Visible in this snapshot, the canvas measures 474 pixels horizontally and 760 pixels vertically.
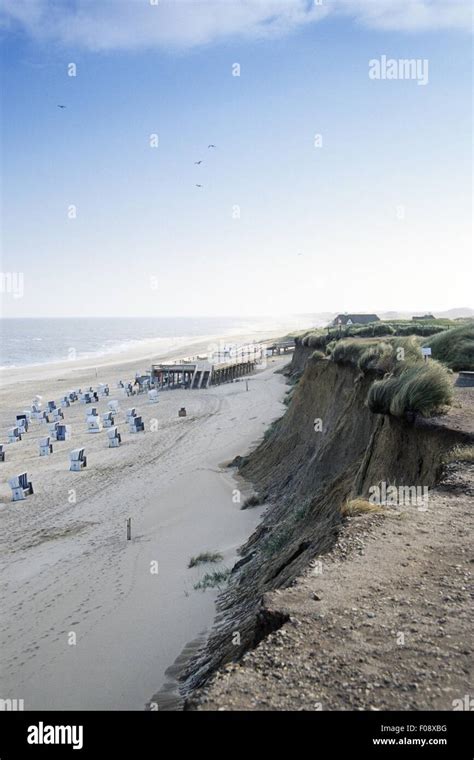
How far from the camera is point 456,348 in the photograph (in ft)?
55.6

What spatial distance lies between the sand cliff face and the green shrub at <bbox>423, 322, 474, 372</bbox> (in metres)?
2.82

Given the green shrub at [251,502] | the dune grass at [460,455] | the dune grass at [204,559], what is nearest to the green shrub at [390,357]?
the dune grass at [460,455]

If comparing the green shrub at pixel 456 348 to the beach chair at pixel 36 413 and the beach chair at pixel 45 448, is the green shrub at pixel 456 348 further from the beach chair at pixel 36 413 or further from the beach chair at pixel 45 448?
the beach chair at pixel 36 413

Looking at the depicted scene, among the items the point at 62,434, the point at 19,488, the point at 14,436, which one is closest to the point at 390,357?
the point at 19,488

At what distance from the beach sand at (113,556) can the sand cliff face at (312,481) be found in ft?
2.57

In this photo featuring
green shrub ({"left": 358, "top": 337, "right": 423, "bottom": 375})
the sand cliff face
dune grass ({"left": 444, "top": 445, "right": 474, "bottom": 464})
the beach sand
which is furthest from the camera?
green shrub ({"left": 358, "top": 337, "right": 423, "bottom": 375})

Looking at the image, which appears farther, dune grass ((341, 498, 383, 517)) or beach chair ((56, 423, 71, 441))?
beach chair ((56, 423, 71, 441))

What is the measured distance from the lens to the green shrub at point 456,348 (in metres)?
16.0

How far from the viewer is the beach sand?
26.1 feet

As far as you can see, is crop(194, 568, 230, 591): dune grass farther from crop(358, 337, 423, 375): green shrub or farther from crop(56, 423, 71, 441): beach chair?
crop(56, 423, 71, 441): beach chair

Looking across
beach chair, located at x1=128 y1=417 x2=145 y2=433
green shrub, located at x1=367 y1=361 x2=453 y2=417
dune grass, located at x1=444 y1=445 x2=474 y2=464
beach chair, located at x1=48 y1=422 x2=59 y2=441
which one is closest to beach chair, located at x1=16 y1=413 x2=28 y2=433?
beach chair, located at x1=48 y1=422 x2=59 y2=441

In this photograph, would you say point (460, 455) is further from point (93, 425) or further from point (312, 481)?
point (93, 425)
